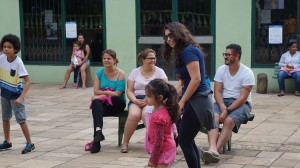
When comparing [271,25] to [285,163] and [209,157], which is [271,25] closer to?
[285,163]

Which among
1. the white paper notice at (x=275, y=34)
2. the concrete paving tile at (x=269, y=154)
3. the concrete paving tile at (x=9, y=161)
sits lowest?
the concrete paving tile at (x=9, y=161)

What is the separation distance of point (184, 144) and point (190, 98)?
45 centimetres

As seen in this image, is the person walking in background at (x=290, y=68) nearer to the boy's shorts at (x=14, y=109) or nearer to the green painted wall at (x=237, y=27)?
the green painted wall at (x=237, y=27)

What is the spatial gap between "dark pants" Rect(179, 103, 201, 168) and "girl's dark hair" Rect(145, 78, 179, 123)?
0.48 meters

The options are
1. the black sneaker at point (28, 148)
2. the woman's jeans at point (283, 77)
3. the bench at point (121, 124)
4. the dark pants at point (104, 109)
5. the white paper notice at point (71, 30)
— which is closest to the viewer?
the black sneaker at point (28, 148)

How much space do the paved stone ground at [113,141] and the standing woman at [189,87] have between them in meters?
1.04

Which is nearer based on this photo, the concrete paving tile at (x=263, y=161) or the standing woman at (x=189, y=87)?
the standing woman at (x=189, y=87)

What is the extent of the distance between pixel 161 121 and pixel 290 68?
819 centimetres

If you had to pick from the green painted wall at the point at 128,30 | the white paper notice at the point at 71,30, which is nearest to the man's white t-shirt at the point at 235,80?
the green painted wall at the point at 128,30

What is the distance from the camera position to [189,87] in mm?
5461

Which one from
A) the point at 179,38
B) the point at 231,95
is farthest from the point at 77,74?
the point at 179,38

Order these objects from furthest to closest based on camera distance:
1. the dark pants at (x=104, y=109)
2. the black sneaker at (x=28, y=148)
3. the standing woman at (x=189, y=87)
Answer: the dark pants at (x=104, y=109) < the black sneaker at (x=28, y=148) < the standing woman at (x=189, y=87)

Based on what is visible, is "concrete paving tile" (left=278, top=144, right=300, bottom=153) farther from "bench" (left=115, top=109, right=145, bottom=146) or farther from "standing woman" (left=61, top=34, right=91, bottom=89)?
"standing woman" (left=61, top=34, right=91, bottom=89)

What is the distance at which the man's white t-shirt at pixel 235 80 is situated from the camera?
6.99 meters
